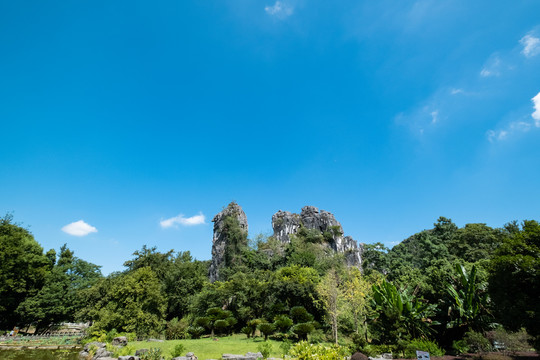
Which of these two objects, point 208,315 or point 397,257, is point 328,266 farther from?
point 208,315

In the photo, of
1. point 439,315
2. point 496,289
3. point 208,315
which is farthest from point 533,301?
point 208,315

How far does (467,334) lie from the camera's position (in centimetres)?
1148

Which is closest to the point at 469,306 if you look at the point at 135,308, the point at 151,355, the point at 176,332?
the point at 151,355

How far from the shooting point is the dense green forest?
9188mm

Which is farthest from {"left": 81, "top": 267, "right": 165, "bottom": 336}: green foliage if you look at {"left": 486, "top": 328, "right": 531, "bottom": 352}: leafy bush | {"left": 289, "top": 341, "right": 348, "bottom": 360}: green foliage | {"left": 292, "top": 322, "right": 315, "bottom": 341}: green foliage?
{"left": 486, "top": 328, "right": 531, "bottom": 352}: leafy bush

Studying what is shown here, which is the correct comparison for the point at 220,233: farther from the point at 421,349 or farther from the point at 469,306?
the point at 469,306

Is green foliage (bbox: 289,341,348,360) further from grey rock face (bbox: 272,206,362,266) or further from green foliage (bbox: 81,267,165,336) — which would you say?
grey rock face (bbox: 272,206,362,266)

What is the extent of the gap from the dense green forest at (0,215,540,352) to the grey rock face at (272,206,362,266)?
15.6 m

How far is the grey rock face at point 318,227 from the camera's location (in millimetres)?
52531

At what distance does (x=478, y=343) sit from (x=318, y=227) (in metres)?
43.1

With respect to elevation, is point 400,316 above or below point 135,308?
above

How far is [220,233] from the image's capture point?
43.6 metres

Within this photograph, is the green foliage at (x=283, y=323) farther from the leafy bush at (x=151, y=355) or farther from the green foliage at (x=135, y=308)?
the green foliage at (x=135, y=308)

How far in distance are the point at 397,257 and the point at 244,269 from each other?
792 inches
